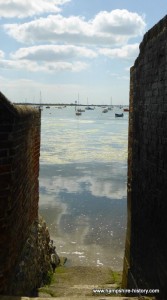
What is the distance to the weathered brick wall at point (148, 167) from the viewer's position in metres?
5.75

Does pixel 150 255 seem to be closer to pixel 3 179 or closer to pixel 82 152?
pixel 3 179

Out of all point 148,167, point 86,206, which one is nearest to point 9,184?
point 148,167

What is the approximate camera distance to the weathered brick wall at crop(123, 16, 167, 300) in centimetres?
575

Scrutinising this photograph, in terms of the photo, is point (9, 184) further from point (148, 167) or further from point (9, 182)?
point (148, 167)

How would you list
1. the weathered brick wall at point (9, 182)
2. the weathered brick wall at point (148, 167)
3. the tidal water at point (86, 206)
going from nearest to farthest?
the weathered brick wall at point (9, 182) < the weathered brick wall at point (148, 167) < the tidal water at point (86, 206)

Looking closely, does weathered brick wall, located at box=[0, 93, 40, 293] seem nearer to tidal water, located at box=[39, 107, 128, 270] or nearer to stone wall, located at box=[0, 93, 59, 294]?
stone wall, located at box=[0, 93, 59, 294]


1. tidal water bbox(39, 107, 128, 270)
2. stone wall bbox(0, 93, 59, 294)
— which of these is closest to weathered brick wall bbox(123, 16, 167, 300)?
stone wall bbox(0, 93, 59, 294)

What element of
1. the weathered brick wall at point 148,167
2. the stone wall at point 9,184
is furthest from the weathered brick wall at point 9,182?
the weathered brick wall at point 148,167

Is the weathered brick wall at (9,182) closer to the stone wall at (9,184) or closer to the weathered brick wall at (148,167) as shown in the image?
the stone wall at (9,184)

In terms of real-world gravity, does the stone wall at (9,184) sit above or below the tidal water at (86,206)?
above

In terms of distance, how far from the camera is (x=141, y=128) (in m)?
7.17

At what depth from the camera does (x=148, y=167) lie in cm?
660

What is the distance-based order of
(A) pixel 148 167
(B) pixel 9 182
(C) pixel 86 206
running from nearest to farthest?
1. (B) pixel 9 182
2. (A) pixel 148 167
3. (C) pixel 86 206

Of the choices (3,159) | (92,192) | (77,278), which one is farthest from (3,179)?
(92,192)
